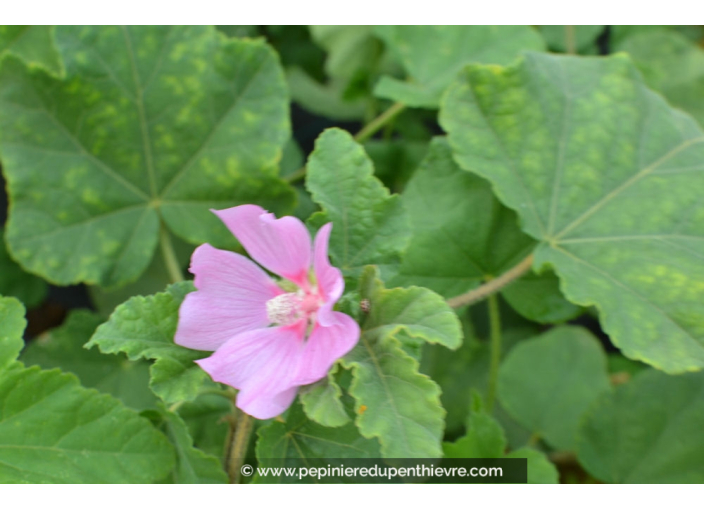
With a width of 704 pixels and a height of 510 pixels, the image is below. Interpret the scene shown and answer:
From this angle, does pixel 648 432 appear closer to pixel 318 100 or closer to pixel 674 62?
pixel 674 62

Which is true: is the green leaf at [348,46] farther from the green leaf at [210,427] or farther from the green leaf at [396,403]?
the green leaf at [396,403]

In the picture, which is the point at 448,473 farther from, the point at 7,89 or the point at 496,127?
the point at 7,89

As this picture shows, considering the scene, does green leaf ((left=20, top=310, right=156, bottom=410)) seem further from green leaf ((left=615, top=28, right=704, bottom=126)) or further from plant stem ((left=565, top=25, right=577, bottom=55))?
green leaf ((left=615, top=28, right=704, bottom=126))

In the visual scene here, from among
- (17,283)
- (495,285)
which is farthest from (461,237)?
(17,283)

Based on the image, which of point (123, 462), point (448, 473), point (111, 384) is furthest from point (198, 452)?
point (111, 384)

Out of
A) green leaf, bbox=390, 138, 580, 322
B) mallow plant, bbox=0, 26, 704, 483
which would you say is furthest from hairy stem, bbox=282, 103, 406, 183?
green leaf, bbox=390, 138, 580, 322

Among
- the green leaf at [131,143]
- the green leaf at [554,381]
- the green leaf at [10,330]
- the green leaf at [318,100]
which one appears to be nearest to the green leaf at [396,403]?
the green leaf at [10,330]
